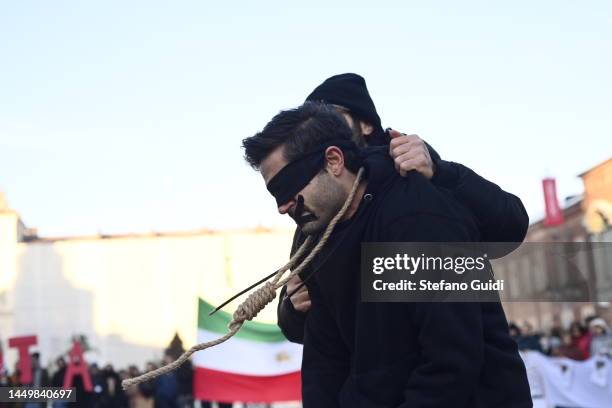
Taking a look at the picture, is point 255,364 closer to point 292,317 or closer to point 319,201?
point 292,317

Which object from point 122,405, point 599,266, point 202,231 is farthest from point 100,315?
point 599,266

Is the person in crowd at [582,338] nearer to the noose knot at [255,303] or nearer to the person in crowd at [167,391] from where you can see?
the person in crowd at [167,391]

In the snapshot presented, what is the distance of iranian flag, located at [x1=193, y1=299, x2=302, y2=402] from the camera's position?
14531mm

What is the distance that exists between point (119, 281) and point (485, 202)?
69.1m

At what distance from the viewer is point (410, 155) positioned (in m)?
3.11

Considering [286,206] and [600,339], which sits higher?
[286,206]

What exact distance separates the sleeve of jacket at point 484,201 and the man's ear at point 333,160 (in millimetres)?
279

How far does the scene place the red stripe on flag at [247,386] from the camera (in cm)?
1465

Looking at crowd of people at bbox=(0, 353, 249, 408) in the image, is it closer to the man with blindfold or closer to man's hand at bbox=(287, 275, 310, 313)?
man's hand at bbox=(287, 275, 310, 313)

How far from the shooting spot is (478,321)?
288cm

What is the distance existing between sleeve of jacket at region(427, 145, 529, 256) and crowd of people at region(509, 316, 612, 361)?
11.6 m

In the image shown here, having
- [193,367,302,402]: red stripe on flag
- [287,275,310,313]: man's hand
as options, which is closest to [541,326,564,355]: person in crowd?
[193,367,302,402]: red stripe on flag

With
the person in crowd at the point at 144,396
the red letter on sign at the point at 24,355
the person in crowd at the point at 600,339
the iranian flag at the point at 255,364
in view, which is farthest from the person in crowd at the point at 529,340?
the person in crowd at the point at 144,396

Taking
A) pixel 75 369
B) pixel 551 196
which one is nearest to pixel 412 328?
pixel 75 369
